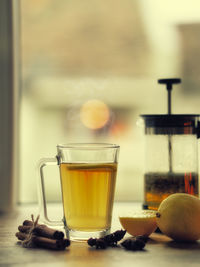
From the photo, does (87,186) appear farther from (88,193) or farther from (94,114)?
(94,114)

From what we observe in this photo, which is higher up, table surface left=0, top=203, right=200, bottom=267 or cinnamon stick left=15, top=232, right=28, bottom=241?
cinnamon stick left=15, top=232, right=28, bottom=241

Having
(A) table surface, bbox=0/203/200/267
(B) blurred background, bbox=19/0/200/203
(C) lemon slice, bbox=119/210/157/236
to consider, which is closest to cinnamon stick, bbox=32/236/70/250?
(A) table surface, bbox=0/203/200/267

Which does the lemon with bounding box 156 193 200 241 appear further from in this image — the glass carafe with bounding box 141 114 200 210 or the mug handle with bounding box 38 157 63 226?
the mug handle with bounding box 38 157 63 226

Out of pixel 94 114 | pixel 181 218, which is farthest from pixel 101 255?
pixel 94 114

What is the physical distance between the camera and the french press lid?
4.21 ft

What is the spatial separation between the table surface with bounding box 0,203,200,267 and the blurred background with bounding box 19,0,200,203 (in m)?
0.86

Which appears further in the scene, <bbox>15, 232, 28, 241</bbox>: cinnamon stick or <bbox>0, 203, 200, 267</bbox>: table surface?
<bbox>15, 232, 28, 241</bbox>: cinnamon stick

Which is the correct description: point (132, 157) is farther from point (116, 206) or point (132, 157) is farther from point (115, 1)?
point (115, 1)

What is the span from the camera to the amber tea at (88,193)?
108 centimetres

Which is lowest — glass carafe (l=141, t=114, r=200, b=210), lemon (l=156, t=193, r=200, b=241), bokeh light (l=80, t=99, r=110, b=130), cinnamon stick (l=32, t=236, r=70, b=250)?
cinnamon stick (l=32, t=236, r=70, b=250)

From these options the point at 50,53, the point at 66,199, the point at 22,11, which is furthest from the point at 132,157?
the point at 66,199

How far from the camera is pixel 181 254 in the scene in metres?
1.02

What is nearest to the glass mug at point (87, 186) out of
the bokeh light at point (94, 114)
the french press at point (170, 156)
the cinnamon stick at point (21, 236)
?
the cinnamon stick at point (21, 236)

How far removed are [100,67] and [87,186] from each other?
98 cm
